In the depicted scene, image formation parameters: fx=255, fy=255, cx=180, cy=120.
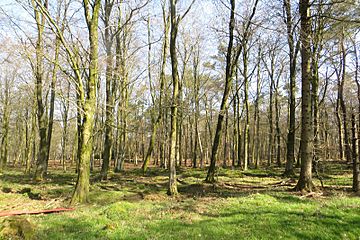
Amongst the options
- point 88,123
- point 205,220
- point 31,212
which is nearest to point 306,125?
→ point 205,220

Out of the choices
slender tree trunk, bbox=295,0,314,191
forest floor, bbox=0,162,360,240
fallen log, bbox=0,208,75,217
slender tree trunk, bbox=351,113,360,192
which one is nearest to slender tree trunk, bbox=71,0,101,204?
forest floor, bbox=0,162,360,240

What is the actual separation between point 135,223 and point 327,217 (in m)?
5.70

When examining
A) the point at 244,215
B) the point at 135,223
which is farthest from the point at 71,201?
the point at 244,215

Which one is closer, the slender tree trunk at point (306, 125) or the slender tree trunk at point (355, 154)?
the slender tree trunk at point (355, 154)

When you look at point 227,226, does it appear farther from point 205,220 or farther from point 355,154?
point 355,154

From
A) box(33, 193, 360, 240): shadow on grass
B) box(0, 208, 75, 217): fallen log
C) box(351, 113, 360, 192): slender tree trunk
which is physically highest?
box(351, 113, 360, 192): slender tree trunk

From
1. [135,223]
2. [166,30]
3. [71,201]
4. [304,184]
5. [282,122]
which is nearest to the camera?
[135,223]

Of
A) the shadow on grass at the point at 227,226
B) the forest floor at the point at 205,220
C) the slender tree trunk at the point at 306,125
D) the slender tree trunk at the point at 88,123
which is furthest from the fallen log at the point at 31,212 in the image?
the slender tree trunk at the point at 306,125

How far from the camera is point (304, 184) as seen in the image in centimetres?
1167

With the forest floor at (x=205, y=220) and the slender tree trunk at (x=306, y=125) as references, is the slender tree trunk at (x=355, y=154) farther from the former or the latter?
the slender tree trunk at (x=306, y=125)

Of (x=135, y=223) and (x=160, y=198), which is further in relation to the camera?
(x=160, y=198)

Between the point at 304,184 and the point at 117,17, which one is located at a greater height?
the point at 117,17

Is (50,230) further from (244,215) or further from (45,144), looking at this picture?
(45,144)

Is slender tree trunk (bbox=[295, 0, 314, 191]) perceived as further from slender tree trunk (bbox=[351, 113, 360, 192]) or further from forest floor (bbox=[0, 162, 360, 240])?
slender tree trunk (bbox=[351, 113, 360, 192])
